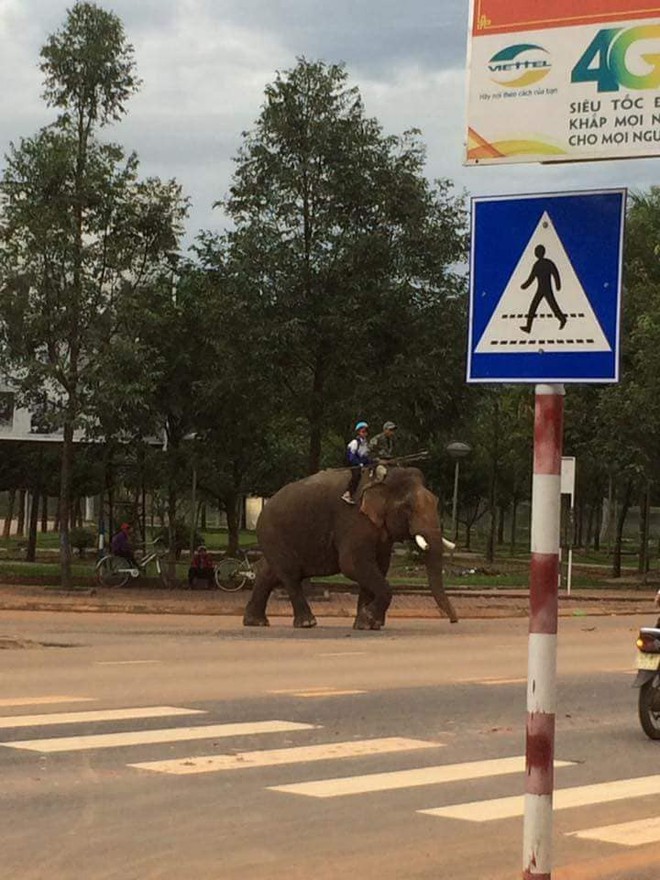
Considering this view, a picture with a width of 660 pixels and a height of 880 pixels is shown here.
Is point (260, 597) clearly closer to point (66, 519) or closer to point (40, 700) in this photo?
point (66, 519)

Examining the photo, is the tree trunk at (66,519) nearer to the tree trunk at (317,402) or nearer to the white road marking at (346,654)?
the tree trunk at (317,402)

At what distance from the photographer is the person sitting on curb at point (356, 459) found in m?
24.8

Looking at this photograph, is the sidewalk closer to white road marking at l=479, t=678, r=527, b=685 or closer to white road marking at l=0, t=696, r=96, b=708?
white road marking at l=479, t=678, r=527, b=685

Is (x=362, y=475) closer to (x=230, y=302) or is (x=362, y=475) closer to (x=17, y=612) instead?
(x=17, y=612)

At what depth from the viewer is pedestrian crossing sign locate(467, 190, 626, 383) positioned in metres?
5.68

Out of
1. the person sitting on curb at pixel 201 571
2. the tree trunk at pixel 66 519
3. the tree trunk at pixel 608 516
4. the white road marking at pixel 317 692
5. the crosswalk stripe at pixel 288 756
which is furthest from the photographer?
the tree trunk at pixel 608 516

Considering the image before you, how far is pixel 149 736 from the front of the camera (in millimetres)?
11453

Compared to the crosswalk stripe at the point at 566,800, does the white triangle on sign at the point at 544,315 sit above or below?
above

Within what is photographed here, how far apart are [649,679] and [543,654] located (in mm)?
6944

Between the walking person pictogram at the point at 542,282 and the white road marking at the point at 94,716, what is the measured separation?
7194 millimetres

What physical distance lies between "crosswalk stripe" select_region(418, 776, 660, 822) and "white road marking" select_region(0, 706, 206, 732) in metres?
3.77

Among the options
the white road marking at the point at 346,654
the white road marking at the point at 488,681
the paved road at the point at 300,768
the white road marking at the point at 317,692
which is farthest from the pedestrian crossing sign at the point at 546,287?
the white road marking at the point at 346,654

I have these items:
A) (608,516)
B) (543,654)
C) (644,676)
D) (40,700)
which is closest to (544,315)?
(543,654)

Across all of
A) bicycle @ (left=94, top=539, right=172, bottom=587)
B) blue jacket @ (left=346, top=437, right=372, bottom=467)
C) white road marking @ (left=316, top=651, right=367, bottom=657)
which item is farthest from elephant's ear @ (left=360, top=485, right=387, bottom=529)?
bicycle @ (left=94, top=539, right=172, bottom=587)
